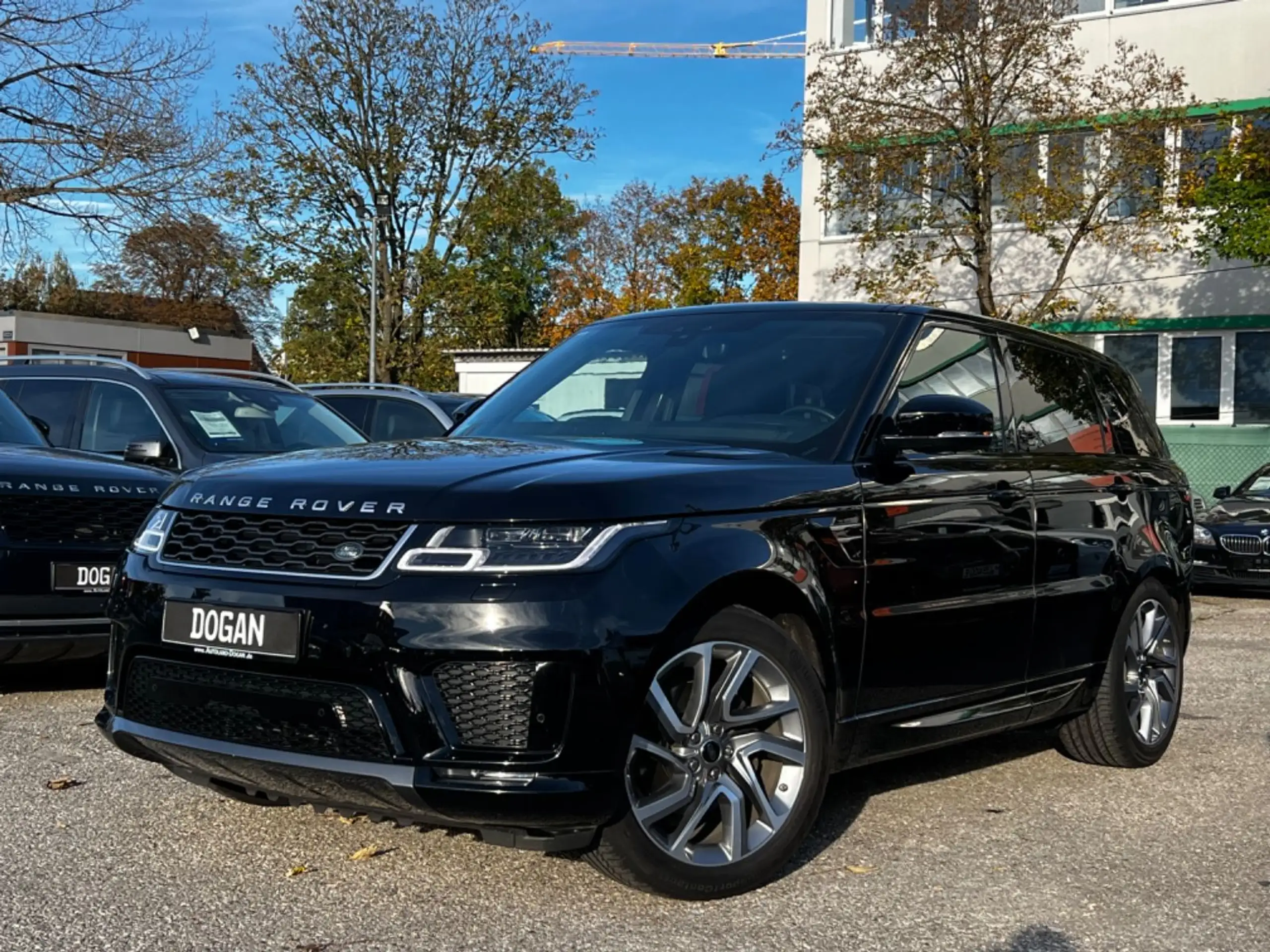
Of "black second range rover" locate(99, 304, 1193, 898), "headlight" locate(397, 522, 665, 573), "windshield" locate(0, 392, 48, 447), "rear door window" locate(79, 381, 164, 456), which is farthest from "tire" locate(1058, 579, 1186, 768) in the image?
"rear door window" locate(79, 381, 164, 456)

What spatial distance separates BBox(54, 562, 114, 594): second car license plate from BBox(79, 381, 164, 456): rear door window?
283cm

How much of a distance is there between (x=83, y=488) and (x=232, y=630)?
3.36m

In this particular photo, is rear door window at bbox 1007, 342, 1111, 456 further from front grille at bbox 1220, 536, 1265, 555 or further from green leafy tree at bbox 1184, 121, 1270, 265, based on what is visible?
green leafy tree at bbox 1184, 121, 1270, 265

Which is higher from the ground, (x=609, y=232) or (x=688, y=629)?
(x=609, y=232)

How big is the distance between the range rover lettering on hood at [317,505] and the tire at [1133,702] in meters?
3.29

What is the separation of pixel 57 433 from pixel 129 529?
342 cm

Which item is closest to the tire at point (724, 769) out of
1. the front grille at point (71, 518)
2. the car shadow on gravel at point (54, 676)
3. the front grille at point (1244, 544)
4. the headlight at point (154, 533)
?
the headlight at point (154, 533)

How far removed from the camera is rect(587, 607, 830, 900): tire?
12.5 ft

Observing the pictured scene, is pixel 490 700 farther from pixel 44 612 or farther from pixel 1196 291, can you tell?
pixel 1196 291

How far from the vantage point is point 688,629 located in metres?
3.81

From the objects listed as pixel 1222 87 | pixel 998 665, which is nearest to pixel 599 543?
pixel 998 665

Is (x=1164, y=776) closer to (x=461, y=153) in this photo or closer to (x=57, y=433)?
(x=57, y=433)

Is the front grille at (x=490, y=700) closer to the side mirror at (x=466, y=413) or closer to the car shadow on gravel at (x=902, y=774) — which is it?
the car shadow on gravel at (x=902, y=774)

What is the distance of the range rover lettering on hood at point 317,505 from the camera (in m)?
3.72
